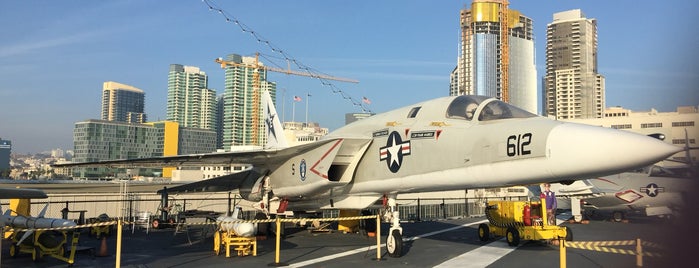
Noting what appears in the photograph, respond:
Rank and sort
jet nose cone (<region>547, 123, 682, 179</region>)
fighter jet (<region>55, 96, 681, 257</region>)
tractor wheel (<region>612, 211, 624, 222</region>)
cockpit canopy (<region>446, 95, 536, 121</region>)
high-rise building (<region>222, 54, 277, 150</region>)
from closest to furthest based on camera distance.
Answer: jet nose cone (<region>547, 123, 682, 179</region>) < fighter jet (<region>55, 96, 681, 257</region>) < cockpit canopy (<region>446, 95, 536, 121</region>) < tractor wheel (<region>612, 211, 624, 222</region>) < high-rise building (<region>222, 54, 277, 150</region>)

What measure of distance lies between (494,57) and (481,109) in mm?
160718

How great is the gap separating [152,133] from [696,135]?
16905 cm

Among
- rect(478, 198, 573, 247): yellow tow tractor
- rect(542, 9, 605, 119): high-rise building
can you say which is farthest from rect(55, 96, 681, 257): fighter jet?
rect(542, 9, 605, 119): high-rise building

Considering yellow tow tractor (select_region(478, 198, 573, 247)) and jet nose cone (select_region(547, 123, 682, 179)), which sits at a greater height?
jet nose cone (select_region(547, 123, 682, 179))

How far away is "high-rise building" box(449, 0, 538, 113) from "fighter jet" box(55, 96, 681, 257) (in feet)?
469

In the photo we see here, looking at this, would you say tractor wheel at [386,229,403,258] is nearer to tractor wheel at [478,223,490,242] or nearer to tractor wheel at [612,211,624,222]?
tractor wheel at [478,223,490,242]

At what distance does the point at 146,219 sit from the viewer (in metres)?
15.2

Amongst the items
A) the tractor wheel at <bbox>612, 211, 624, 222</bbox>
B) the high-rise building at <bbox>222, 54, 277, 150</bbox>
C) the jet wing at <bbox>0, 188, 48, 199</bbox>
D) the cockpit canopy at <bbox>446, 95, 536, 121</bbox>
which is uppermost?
the high-rise building at <bbox>222, 54, 277, 150</bbox>

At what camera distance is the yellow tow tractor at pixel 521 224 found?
37.5ft

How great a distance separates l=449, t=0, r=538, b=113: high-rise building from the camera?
153500 millimetres

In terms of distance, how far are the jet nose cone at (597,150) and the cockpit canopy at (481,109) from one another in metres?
1.11

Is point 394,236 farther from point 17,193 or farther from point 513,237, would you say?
point 17,193

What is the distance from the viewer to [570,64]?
124 meters

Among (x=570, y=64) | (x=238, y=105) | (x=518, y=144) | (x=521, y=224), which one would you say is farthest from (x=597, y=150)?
(x=238, y=105)
